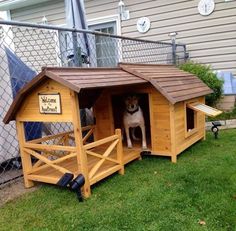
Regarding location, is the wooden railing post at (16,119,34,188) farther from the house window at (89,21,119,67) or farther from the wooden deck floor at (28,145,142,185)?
the house window at (89,21,119,67)

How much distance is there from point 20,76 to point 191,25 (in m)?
4.63

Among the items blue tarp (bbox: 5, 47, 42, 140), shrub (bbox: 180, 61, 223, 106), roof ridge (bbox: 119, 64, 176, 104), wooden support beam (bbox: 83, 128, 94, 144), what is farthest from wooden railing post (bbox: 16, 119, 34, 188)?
shrub (bbox: 180, 61, 223, 106)

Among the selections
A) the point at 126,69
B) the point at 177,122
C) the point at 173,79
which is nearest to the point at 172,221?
the point at 177,122

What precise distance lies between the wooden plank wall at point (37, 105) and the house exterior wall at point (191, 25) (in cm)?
498

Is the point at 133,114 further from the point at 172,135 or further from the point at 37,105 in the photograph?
the point at 37,105

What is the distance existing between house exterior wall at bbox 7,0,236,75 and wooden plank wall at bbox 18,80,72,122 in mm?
4979

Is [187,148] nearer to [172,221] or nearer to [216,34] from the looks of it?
[172,221]

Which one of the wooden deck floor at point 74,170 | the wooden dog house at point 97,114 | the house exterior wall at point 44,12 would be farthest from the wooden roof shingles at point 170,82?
the house exterior wall at point 44,12

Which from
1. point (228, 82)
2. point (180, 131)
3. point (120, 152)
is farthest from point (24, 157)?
point (228, 82)

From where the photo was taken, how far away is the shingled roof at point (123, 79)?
2.83m

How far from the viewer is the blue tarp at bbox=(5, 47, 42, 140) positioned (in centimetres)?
378

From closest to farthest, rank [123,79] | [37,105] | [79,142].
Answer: [79,142], [37,105], [123,79]

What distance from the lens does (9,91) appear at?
374 cm

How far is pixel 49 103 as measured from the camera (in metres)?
2.98
